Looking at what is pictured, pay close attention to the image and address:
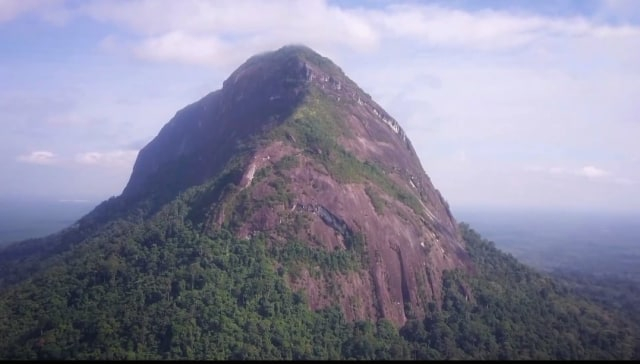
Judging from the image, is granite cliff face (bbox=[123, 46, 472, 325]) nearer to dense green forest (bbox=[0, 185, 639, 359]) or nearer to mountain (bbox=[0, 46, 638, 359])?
mountain (bbox=[0, 46, 638, 359])

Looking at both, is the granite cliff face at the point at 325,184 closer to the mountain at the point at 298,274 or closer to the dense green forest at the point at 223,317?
the mountain at the point at 298,274

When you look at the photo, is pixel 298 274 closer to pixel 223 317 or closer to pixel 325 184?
pixel 223 317

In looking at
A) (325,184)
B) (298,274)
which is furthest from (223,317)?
(325,184)

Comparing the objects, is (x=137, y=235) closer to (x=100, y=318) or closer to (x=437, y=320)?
(x=100, y=318)

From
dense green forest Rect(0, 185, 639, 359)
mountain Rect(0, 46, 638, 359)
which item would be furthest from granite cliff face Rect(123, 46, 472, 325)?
dense green forest Rect(0, 185, 639, 359)

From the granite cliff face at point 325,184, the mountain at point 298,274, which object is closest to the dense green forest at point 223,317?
the mountain at point 298,274

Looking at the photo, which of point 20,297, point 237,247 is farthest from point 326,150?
point 20,297
